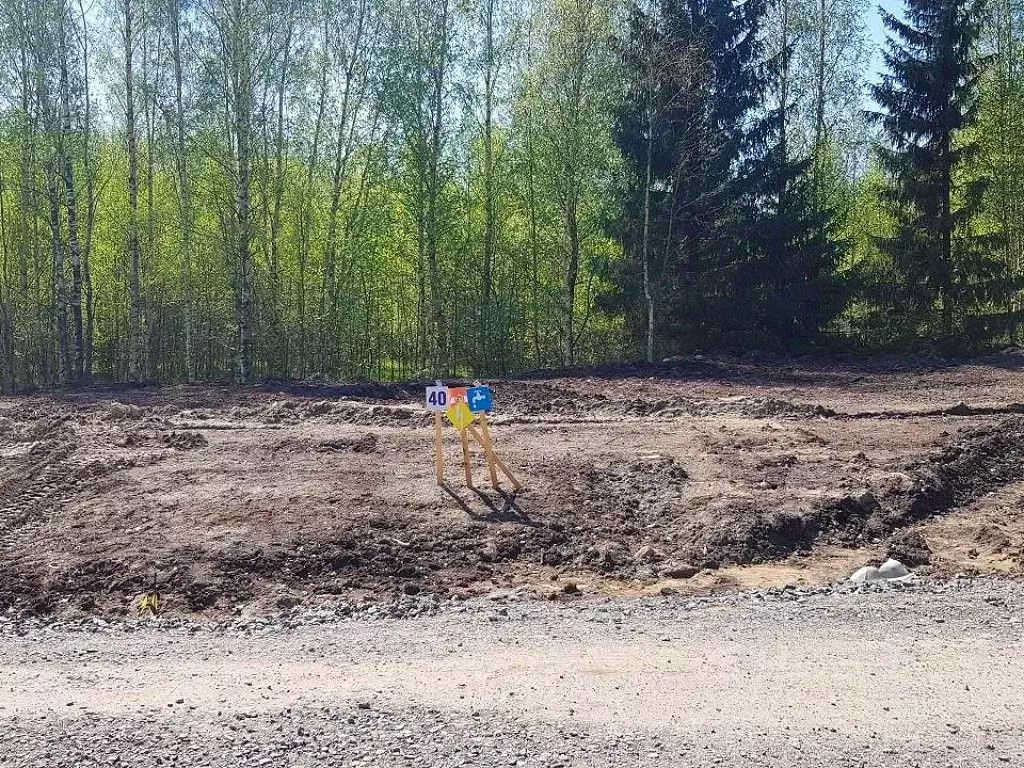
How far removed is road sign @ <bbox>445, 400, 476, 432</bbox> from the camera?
9953mm

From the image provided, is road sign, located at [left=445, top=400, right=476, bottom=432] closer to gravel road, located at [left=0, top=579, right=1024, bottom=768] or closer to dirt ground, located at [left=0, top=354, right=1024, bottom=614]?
dirt ground, located at [left=0, top=354, right=1024, bottom=614]

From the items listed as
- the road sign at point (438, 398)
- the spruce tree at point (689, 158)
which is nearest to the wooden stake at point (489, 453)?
the road sign at point (438, 398)

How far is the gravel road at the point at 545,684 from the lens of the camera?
177 inches

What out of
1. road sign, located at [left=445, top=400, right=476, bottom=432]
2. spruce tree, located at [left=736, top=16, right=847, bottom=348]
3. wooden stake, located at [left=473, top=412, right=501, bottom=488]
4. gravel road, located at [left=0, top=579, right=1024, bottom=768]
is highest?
spruce tree, located at [left=736, top=16, right=847, bottom=348]

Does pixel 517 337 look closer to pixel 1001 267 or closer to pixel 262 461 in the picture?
pixel 1001 267

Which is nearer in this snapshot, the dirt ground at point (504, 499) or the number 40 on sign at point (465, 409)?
the dirt ground at point (504, 499)

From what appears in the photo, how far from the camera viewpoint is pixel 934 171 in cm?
2417

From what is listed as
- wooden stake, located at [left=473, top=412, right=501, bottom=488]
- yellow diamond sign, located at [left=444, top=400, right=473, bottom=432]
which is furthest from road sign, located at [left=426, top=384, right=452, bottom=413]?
wooden stake, located at [left=473, top=412, right=501, bottom=488]

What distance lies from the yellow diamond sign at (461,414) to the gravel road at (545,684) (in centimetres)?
300

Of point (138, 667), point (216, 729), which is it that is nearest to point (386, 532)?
point (138, 667)

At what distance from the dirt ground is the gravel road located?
95 cm

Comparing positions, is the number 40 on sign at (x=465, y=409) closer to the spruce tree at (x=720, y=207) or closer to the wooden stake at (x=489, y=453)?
the wooden stake at (x=489, y=453)

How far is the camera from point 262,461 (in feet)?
Result: 38.3

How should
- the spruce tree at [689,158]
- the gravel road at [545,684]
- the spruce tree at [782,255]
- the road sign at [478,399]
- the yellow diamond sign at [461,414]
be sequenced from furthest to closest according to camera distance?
the spruce tree at [782,255]
the spruce tree at [689,158]
the yellow diamond sign at [461,414]
the road sign at [478,399]
the gravel road at [545,684]
